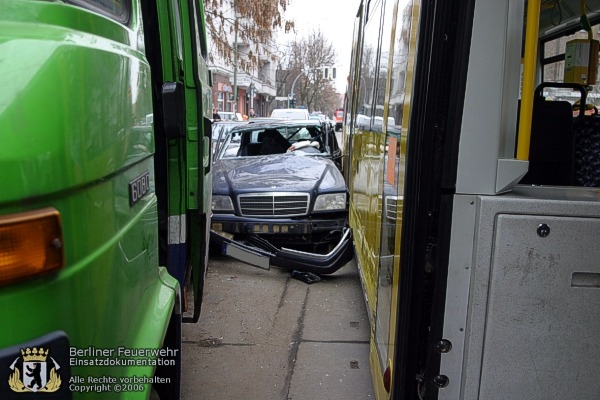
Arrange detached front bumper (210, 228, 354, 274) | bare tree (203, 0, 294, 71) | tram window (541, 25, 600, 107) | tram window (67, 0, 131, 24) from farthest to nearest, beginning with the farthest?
bare tree (203, 0, 294, 71) → detached front bumper (210, 228, 354, 274) → tram window (541, 25, 600, 107) → tram window (67, 0, 131, 24)

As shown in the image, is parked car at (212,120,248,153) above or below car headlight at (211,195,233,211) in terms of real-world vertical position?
above

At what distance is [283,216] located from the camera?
652 cm

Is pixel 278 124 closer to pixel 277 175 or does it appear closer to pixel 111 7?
pixel 277 175

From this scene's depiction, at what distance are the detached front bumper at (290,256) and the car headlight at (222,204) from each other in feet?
1.55

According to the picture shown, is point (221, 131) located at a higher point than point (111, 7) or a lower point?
lower

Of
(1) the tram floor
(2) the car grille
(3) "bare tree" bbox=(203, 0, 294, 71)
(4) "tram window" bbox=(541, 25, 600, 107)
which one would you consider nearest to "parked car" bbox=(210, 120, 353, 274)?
(2) the car grille

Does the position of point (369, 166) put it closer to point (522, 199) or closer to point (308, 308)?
point (308, 308)

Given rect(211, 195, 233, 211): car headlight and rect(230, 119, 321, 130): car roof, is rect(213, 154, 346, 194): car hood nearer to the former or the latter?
rect(211, 195, 233, 211): car headlight

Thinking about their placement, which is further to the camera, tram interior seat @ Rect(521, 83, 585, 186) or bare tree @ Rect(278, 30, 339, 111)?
bare tree @ Rect(278, 30, 339, 111)

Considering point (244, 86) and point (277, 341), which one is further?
point (244, 86)

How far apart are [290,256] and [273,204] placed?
30.4 inches

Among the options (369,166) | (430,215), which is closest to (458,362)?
(430,215)

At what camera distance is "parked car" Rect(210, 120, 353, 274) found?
604 centimetres

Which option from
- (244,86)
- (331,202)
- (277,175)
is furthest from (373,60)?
(244,86)
